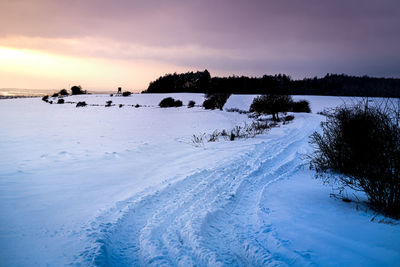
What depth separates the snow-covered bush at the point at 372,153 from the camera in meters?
3.26

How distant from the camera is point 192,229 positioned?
3010mm

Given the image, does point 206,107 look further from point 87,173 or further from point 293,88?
point 293,88

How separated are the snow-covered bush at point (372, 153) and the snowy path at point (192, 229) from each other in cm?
167

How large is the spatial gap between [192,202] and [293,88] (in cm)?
8295

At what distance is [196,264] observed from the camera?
7.86 ft

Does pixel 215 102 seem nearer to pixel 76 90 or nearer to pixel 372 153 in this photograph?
pixel 372 153

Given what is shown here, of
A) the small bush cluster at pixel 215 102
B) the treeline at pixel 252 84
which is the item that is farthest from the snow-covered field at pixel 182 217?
the treeline at pixel 252 84

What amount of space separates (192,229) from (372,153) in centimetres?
331

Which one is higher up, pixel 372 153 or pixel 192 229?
pixel 372 153

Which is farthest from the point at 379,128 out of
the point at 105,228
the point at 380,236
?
the point at 105,228

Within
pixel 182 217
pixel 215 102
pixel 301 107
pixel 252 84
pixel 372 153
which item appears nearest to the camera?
pixel 182 217

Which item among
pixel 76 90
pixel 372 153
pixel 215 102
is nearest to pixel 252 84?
pixel 215 102

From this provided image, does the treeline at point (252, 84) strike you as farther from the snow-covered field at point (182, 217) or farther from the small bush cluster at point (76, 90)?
the snow-covered field at point (182, 217)

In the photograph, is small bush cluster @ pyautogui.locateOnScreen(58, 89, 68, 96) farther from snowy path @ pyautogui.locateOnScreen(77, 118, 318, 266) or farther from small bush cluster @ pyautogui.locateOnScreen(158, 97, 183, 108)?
snowy path @ pyautogui.locateOnScreen(77, 118, 318, 266)
